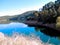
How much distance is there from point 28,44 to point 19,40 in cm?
20

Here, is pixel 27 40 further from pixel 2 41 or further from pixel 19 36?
pixel 2 41

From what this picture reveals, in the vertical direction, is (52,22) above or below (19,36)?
below

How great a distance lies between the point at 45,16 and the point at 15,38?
48.6 metres

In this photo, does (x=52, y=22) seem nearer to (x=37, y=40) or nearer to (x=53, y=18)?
(x=53, y=18)

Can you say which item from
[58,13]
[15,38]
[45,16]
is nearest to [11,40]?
[15,38]

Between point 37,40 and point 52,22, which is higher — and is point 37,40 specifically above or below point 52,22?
above

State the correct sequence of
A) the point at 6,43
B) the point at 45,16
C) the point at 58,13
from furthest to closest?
1. the point at 45,16
2. the point at 58,13
3. the point at 6,43

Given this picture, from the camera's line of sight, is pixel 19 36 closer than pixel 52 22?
Yes

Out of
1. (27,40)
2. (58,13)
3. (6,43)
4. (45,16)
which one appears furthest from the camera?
(45,16)

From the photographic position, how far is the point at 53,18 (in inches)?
1820

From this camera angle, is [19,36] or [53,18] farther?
[53,18]

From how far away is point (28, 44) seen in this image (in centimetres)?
328

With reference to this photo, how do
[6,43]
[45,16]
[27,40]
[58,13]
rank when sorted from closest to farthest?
[6,43] → [27,40] → [58,13] → [45,16]

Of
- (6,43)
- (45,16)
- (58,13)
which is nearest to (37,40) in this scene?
(6,43)
